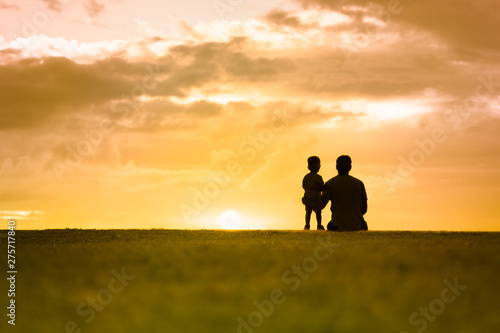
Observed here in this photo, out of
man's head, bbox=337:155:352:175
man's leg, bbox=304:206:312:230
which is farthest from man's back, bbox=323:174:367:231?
man's leg, bbox=304:206:312:230

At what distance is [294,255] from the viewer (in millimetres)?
7555

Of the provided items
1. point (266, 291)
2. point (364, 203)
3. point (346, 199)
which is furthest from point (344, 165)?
point (266, 291)

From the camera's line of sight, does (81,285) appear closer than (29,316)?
No

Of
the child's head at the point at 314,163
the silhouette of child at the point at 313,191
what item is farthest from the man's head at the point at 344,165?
the child's head at the point at 314,163

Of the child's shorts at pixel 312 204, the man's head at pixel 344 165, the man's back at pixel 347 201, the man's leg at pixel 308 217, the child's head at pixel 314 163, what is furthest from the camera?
the child's head at pixel 314 163

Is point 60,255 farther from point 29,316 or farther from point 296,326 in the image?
point 296,326

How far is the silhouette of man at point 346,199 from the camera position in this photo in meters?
13.2

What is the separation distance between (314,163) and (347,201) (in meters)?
2.21

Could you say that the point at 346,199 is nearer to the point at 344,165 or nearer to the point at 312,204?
the point at 344,165

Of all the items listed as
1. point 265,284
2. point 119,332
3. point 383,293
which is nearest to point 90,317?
point 119,332

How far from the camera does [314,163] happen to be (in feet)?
50.0

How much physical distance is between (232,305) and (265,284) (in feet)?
1.92

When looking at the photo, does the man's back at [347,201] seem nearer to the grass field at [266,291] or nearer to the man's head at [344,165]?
the man's head at [344,165]

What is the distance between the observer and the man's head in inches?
534
